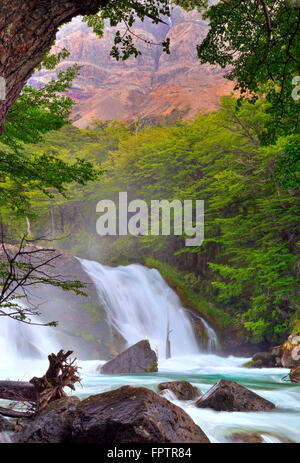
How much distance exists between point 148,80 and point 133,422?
7203cm

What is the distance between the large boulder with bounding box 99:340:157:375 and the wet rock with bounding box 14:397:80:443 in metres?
7.50

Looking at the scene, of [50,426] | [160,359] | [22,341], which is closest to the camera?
[50,426]

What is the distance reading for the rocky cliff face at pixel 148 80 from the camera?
4766 centimetres

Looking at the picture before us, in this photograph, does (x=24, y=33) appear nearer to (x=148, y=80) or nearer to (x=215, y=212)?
(x=215, y=212)

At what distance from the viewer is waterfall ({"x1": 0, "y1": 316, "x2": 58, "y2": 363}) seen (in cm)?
1246

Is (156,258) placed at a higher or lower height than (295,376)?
higher

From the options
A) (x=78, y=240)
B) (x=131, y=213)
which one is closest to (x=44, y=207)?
(x=78, y=240)

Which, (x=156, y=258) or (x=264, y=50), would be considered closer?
(x=264, y=50)

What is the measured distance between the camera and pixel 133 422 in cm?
333

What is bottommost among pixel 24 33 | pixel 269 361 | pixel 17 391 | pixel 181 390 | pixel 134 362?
pixel 269 361

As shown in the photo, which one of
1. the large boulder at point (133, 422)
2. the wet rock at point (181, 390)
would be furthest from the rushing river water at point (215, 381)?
the large boulder at point (133, 422)

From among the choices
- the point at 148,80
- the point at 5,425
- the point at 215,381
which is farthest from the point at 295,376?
the point at 148,80

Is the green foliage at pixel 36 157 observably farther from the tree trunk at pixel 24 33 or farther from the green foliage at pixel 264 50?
the green foliage at pixel 264 50
